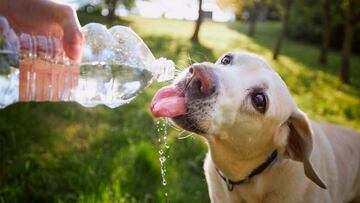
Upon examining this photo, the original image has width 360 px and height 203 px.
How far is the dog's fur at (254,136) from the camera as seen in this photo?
2648 millimetres

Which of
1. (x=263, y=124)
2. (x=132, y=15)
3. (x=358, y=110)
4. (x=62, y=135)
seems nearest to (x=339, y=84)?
(x=358, y=110)

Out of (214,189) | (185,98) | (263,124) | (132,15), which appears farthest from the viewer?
(132,15)

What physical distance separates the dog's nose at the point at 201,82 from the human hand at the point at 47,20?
90 centimetres

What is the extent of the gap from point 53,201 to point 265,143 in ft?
6.10

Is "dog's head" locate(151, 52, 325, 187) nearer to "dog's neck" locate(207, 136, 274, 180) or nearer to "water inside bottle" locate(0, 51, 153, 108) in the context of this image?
"dog's neck" locate(207, 136, 274, 180)

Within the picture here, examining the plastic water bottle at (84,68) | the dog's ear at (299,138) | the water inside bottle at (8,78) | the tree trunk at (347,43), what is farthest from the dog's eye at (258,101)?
the tree trunk at (347,43)

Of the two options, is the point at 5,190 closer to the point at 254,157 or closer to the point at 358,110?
the point at 254,157

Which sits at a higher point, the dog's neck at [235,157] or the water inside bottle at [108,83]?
the water inside bottle at [108,83]

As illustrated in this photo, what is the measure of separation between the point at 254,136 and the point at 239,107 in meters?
0.29

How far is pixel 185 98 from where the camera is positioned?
258 cm

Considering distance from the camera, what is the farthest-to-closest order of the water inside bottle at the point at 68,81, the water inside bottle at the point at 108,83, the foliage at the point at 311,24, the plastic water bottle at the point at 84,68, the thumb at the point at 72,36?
the foliage at the point at 311,24, the water inside bottle at the point at 108,83, the water inside bottle at the point at 68,81, the plastic water bottle at the point at 84,68, the thumb at the point at 72,36

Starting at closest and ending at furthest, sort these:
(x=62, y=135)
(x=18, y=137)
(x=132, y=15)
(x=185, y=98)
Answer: (x=185, y=98) → (x=18, y=137) → (x=62, y=135) → (x=132, y=15)

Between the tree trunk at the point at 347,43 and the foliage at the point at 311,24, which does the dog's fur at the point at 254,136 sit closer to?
the tree trunk at the point at 347,43

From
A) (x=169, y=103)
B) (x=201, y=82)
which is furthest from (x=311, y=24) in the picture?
(x=169, y=103)
